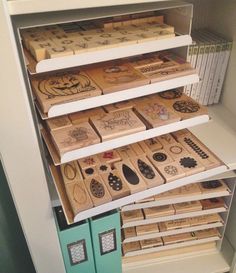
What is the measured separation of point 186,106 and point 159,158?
6.2 inches

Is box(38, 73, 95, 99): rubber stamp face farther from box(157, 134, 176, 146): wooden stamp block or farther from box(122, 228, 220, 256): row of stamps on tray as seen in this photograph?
box(122, 228, 220, 256): row of stamps on tray

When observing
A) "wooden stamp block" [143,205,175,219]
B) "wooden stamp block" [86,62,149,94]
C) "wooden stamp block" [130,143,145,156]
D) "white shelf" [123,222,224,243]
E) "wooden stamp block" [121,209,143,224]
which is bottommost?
"white shelf" [123,222,224,243]

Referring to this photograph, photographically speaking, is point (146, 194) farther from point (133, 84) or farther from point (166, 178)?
point (133, 84)

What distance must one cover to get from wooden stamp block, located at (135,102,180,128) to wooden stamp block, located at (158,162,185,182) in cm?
12

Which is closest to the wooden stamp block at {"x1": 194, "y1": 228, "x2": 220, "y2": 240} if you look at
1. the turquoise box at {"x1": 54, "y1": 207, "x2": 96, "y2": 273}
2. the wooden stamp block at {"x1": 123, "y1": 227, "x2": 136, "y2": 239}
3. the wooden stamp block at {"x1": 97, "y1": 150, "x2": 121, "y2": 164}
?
the wooden stamp block at {"x1": 123, "y1": 227, "x2": 136, "y2": 239}

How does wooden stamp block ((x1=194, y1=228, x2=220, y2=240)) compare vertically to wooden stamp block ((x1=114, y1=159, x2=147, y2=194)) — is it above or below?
below

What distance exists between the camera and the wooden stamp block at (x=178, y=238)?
41.4 inches

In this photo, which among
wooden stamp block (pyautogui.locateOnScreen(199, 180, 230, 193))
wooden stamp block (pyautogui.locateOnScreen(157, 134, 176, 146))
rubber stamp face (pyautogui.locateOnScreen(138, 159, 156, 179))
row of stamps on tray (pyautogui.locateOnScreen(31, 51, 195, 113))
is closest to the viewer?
row of stamps on tray (pyautogui.locateOnScreen(31, 51, 195, 113))

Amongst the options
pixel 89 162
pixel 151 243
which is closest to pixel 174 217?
pixel 151 243

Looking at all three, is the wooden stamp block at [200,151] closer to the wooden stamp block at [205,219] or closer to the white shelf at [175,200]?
the white shelf at [175,200]

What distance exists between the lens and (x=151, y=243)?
1.05 meters

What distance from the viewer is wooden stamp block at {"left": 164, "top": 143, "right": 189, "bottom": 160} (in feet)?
2.59

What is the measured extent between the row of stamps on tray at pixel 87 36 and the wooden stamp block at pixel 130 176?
308mm

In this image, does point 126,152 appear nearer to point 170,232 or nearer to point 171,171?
point 171,171
